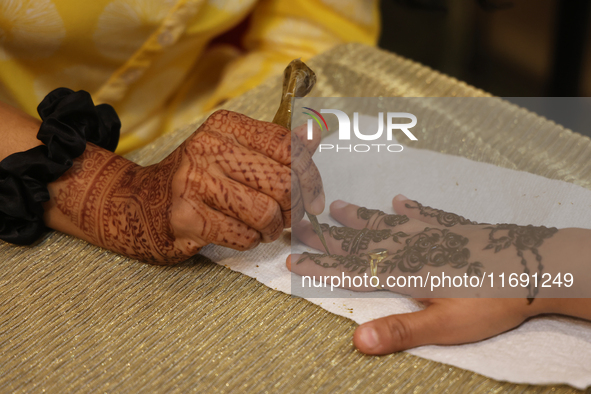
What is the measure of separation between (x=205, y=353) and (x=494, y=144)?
0.47 m

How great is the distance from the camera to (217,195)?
0.47 meters

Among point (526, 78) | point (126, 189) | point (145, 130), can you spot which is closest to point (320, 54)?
point (145, 130)

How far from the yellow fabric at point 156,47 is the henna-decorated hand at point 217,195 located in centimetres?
26

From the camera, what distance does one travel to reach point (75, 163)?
568 millimetres

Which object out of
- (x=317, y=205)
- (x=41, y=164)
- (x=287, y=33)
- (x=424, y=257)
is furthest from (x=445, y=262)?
(x=287, y=33)

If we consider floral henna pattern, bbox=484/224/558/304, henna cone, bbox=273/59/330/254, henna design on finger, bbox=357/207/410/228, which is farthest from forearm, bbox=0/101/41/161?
floral henna pattern, bbox=484/224/558/304

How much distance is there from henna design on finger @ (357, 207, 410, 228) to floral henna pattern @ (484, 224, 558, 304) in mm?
101

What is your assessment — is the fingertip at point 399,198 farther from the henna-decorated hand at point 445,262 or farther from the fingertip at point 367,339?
the fingertip at point 367,339

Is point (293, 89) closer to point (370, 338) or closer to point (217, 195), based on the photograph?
point (217, 195)

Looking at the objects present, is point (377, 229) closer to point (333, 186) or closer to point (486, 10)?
point (333, 186)

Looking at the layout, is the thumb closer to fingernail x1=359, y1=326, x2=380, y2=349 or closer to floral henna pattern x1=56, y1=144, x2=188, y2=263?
fingernail x1=359, y1=326, x2=380, y2=349

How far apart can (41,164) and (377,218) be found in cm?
38

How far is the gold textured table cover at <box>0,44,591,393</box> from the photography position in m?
0.45

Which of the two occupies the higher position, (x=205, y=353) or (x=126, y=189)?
(x=126, y=189)
